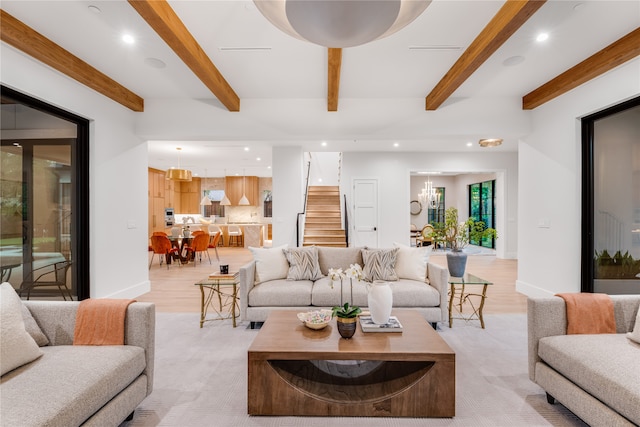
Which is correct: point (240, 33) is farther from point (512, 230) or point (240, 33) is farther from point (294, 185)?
point (512, 230)

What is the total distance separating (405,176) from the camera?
341 inches

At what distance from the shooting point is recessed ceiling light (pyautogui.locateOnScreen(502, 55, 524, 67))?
3590 mm

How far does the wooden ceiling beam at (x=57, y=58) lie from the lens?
9.47ft

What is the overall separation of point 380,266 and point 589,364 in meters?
2.12

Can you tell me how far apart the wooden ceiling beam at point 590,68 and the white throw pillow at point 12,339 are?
540 centimetres

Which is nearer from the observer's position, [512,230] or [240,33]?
[240,33]

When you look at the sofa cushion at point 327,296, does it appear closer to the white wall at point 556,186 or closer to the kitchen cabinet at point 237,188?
the white wall at point 556,186

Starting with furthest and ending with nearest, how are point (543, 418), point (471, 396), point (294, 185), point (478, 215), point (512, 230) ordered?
point (478, 215) → point (512, 230) → point (294, 185) → point (471, 396) → point (543, 418)

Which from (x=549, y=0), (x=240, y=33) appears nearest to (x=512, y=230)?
(x=549, y=0)

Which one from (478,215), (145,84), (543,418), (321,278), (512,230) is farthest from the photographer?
(478,215)

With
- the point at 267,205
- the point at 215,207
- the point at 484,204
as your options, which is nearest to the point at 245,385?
the point at 267,205

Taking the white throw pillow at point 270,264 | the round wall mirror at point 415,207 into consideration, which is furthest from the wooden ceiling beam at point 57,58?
the round wall mirror at point 415,207

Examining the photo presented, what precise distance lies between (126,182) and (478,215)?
11282 millimetres

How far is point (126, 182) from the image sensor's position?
480 centimetres
